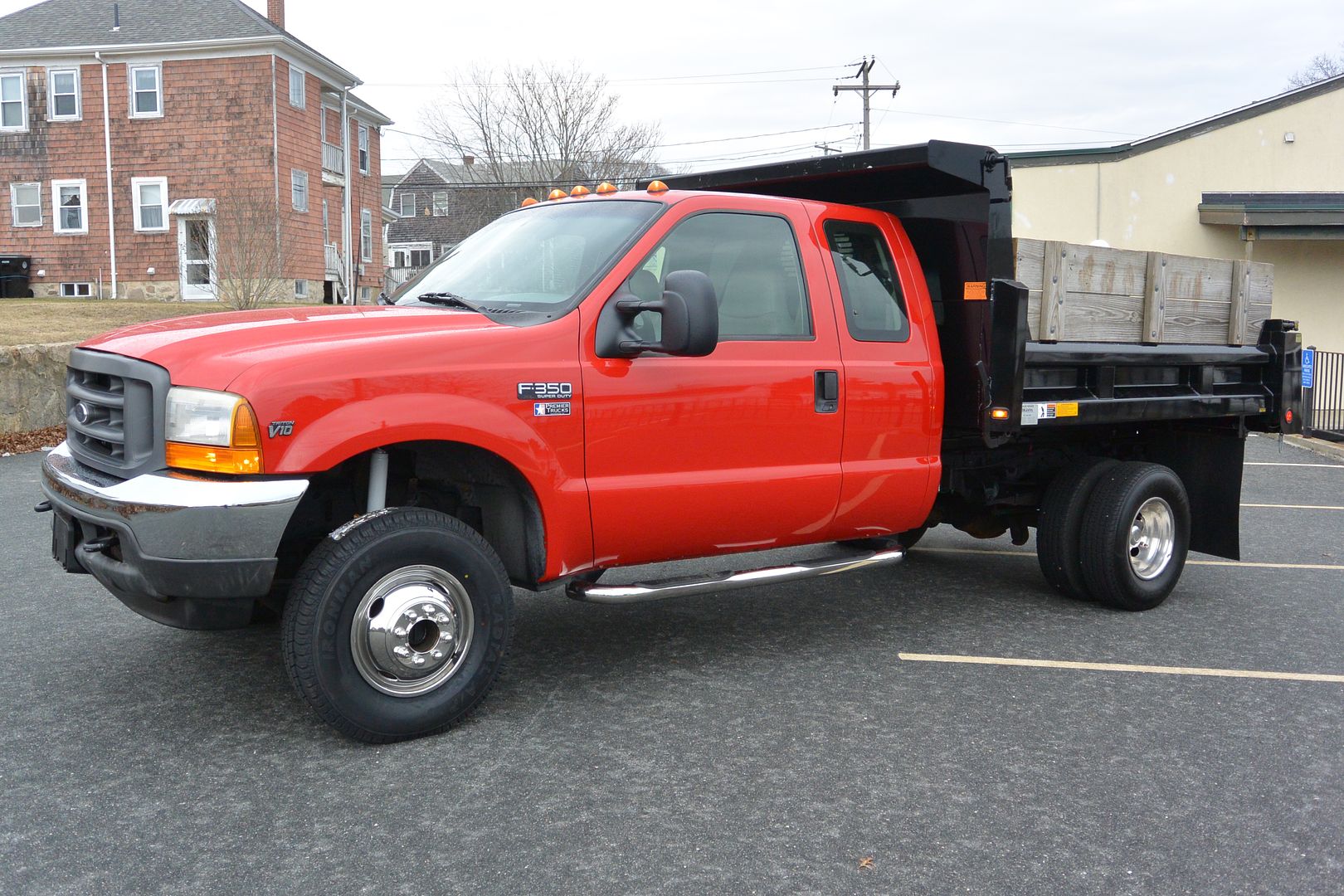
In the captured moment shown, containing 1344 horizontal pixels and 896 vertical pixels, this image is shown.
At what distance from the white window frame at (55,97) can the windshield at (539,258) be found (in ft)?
102

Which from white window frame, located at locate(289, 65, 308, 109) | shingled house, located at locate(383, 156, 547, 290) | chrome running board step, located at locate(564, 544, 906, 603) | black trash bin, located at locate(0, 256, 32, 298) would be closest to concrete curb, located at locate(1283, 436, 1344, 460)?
chrome running board step, located at locate(564, 544, 906, 603)

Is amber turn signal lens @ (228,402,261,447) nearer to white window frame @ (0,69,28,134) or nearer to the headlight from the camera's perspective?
the headlight

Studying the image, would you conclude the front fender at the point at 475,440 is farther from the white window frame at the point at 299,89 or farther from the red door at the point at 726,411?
the white window frame at the point at 299,89

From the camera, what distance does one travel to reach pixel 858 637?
5.97 m

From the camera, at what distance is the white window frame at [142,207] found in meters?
31.6

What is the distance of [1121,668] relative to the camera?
17.9 ft

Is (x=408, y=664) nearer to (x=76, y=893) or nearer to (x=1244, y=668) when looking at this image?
(x=76, y=893)

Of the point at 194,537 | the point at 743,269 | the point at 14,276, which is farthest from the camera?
the point at 14,276

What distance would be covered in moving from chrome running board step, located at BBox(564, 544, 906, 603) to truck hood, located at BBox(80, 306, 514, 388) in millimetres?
1106

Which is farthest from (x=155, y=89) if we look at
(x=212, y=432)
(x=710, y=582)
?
(x=212, y=432)

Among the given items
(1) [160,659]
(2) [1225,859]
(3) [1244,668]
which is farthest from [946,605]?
(1) [160,659]

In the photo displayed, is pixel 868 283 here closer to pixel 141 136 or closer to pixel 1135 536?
pixel 1135 536

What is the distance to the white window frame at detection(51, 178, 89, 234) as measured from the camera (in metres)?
32.1

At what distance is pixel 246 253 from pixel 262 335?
17.3 meters
